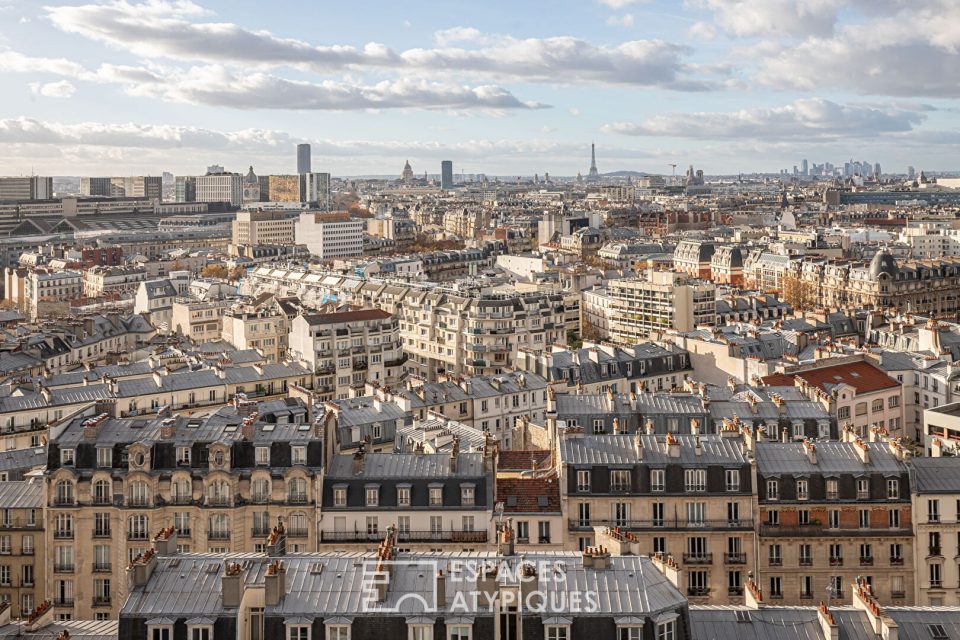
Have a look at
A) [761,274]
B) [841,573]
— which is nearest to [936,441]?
[841,573]

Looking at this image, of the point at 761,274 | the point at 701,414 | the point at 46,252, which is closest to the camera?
the point at 701,414

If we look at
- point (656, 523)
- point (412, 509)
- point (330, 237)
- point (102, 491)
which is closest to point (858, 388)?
point (656, 523)

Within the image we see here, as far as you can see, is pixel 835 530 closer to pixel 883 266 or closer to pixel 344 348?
pixel 344 348

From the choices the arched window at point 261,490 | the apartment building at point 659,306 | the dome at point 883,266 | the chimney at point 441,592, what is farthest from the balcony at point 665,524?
the dome at point 883,266

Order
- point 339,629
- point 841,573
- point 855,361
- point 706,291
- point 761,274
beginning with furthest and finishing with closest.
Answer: point 761,274 < point 706,291 < point 855,361 < point 841,573 < point 339,629

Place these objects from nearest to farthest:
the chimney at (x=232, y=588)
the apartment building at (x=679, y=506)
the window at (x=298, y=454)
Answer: the chimney at (x=232, y=588) → the apartment building at (x=679, y=506) → the window at (x=298, y=454)

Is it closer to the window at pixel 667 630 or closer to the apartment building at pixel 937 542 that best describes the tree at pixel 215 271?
the apartment building at pixel 937 542

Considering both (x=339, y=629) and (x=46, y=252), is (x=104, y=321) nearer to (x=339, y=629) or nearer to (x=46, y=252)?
(x=339, y=629)

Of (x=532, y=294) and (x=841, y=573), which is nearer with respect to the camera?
(x=841, y=573)
